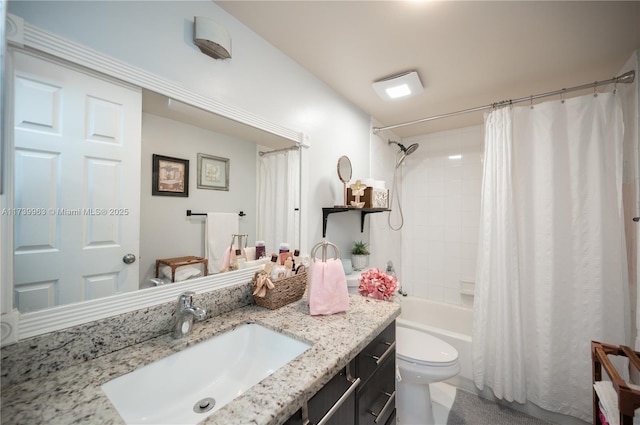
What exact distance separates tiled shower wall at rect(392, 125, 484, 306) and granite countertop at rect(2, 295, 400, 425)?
2.02m

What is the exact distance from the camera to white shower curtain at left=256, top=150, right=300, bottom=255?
53.5 inches

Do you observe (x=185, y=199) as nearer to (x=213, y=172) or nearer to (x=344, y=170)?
(x=213, y=172)

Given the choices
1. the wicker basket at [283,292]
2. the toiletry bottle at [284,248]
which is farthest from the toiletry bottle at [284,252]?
the wicker basket at [283,292]

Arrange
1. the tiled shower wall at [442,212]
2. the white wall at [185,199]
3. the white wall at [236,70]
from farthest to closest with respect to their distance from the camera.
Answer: the tiled shower wall at [442,212] < the white wall at [185,199] < the white wall at [236,70]

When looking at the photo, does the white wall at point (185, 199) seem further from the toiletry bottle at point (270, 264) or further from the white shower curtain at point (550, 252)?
the white shower curtain at point (550, 252)

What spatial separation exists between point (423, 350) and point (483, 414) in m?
0.71

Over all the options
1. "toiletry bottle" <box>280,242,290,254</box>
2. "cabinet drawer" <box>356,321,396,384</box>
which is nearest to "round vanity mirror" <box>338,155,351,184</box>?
"toiletry bottle" <box>280,242,290,254</box>

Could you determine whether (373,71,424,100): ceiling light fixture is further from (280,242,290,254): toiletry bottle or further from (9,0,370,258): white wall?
(280,242,290,254): toiletry bottle

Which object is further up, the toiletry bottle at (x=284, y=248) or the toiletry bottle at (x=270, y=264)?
the toiletry bottle at (x=284, y=248)

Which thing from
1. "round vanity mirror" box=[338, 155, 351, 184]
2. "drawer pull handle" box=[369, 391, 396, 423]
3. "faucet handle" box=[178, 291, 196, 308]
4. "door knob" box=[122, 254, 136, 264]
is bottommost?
"drawer pull handle" box=[369, 391, 396, 423]

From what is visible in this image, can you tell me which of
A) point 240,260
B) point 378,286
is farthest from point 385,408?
point 240,260

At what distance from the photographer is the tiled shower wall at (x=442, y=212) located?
266 centimetres

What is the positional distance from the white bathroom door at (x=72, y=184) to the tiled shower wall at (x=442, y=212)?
2.57m

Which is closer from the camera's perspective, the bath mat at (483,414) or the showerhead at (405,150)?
the bath mat at (483,414)
